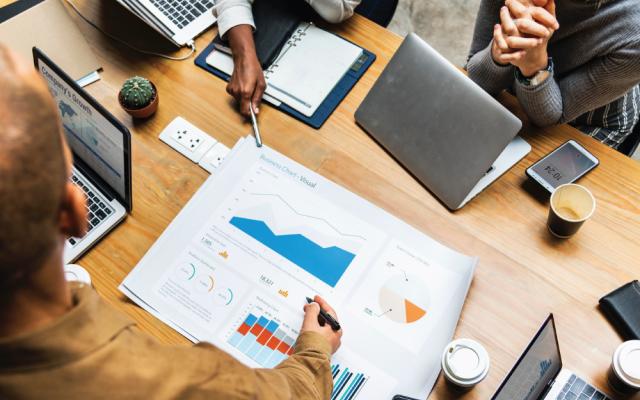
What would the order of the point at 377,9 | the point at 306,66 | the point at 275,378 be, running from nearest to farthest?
the point at 275,378
the point at 306,66
the point at 377,9

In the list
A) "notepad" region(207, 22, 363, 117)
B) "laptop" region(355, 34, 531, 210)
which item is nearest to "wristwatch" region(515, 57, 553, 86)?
"laptop" region(355, 34, 531, 210)

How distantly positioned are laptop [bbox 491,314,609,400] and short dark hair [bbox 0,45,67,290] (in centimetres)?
57

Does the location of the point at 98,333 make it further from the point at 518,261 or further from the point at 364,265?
the point at 518,261

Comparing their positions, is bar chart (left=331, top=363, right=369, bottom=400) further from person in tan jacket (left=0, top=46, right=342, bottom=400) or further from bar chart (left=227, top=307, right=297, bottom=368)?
person in tan jacket (left=0, top=46, right=342, bottom=400)

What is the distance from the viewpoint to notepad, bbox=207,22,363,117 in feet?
3.83

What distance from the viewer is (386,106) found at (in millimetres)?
1099

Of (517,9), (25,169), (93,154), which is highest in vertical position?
(25,169)

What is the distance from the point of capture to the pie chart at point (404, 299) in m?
0.95

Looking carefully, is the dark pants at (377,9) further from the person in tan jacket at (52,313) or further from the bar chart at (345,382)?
the person in tan jacket at (52,313)

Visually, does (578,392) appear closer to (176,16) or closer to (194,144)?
(194,144)

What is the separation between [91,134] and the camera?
102cm

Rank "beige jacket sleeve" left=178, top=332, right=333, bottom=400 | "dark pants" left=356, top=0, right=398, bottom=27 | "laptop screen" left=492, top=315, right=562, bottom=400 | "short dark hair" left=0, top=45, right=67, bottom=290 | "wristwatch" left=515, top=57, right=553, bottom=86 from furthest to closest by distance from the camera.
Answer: "dark pants" left=356, top=0, right=398, bottom=27 < "wristwatch" left=515, top=57, right=553, bottom=86 < "laptop screen" left=492, top=315, right=562, bottom=400 < "beige jacket sleeve" left=178, top=332, right=333, bottom=400 < "short dark hair" left=0, top=45, right=67, bottom=290

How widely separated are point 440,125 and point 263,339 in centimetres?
49

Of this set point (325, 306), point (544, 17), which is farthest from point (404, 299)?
point (544, 17)
